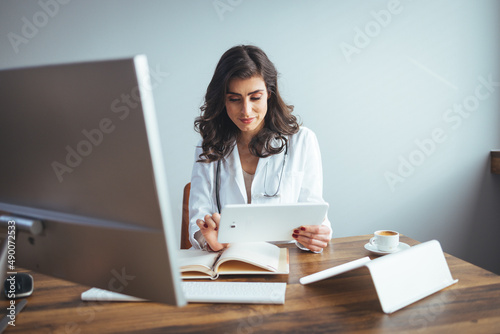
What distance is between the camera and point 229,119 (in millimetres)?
2066

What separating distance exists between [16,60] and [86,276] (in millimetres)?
2103

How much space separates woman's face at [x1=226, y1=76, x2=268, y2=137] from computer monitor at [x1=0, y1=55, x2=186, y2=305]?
110 centimetres

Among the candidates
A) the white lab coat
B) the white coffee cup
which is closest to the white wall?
the white lab coat

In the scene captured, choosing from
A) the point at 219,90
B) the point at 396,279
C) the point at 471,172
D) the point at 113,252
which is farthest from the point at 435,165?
the point at 113,252

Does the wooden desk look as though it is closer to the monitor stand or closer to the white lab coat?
the monitor stand

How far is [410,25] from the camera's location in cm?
282

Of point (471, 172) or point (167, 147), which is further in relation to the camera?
point (471, 172)

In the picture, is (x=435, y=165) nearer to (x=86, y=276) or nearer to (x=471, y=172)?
(x=471, y=172)

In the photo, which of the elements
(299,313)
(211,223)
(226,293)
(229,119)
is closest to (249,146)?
(229,119)

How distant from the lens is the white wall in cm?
250

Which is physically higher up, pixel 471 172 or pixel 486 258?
pixel 471 172

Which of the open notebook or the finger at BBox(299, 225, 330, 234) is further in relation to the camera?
the finger at BBox(299, 225, 330, 234)

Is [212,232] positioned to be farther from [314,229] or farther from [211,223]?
[314,229]

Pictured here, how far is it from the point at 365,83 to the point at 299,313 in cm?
224
